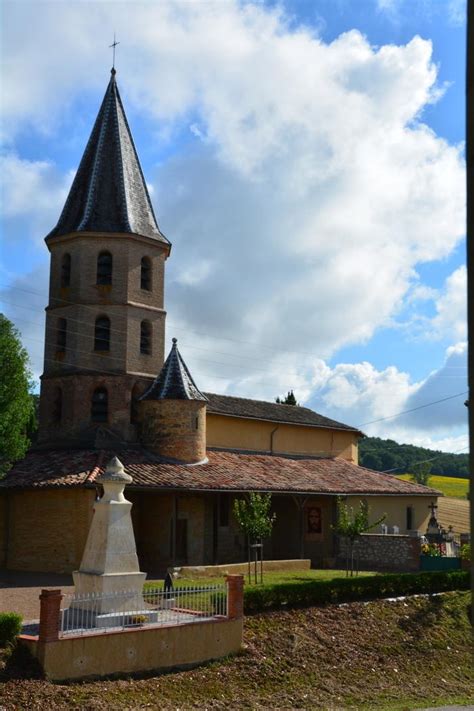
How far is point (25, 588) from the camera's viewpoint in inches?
922

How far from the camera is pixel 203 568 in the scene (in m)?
27.4

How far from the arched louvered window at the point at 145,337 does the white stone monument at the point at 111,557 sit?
16985 millimetres

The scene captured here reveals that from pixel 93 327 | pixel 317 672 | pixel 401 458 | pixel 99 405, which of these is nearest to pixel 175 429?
pixel 99 405

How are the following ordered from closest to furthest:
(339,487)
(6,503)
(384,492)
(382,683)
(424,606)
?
(382,683) < (424,606) < (6,503) < (339,487) < (384,492)

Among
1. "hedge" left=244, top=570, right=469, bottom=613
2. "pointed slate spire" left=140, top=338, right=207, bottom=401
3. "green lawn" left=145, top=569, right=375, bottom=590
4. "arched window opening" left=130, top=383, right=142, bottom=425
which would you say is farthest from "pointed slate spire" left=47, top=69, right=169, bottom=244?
"hedge" left=244, top=570, right=469, bottom=613

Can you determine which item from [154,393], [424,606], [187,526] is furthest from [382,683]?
[154,393]

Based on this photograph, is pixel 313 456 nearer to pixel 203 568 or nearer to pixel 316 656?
pixel 203 568

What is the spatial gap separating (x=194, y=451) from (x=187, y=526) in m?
3.14

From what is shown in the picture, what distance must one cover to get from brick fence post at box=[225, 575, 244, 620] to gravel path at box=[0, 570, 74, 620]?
15.1 feet

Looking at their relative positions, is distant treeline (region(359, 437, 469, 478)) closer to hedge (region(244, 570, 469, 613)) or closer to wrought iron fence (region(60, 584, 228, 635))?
hedge (region(244, 570, 469, 613))

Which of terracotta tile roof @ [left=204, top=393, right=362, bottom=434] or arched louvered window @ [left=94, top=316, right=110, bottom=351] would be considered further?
terracotta tile roof @ [left=204, top=393, right=362, bottom=434]

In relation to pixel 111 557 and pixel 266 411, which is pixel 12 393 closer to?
pixel 111 557

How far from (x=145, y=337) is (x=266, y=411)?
893cm

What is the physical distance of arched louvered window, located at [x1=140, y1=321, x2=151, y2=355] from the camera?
35.0m
